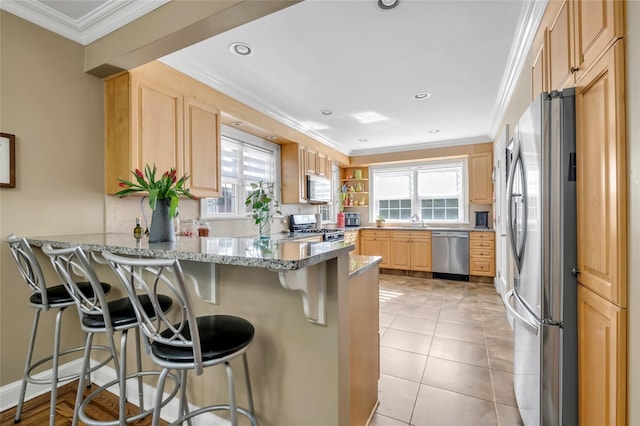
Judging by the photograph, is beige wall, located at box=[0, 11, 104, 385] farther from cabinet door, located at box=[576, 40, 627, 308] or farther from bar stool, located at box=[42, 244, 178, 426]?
cabinet door, located at box=[576, 40, 627, 308]

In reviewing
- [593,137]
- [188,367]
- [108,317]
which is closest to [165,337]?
[188,367]

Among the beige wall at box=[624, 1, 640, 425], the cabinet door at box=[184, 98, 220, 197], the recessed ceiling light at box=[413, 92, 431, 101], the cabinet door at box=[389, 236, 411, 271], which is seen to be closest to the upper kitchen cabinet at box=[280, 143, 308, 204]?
the cabinet door at box=[184, 98, 220, 197]

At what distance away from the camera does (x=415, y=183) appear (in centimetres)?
620

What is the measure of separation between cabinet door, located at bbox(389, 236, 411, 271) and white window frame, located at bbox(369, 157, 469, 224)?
765mm

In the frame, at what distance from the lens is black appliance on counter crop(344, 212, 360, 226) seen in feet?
21.3

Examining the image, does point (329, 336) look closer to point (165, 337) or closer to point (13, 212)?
point (165, 337)

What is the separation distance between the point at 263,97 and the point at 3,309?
2.84m

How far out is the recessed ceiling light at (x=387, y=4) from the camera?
6.19ft

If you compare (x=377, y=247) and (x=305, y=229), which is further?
(x=377, y=247)

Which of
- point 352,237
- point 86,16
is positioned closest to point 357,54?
point 86,16

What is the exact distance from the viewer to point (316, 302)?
49.2 inches

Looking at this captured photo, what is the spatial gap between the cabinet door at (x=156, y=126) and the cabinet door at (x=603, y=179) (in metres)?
2.64

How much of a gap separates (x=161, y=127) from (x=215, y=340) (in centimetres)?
197

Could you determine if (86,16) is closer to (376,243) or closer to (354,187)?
(376,243)
